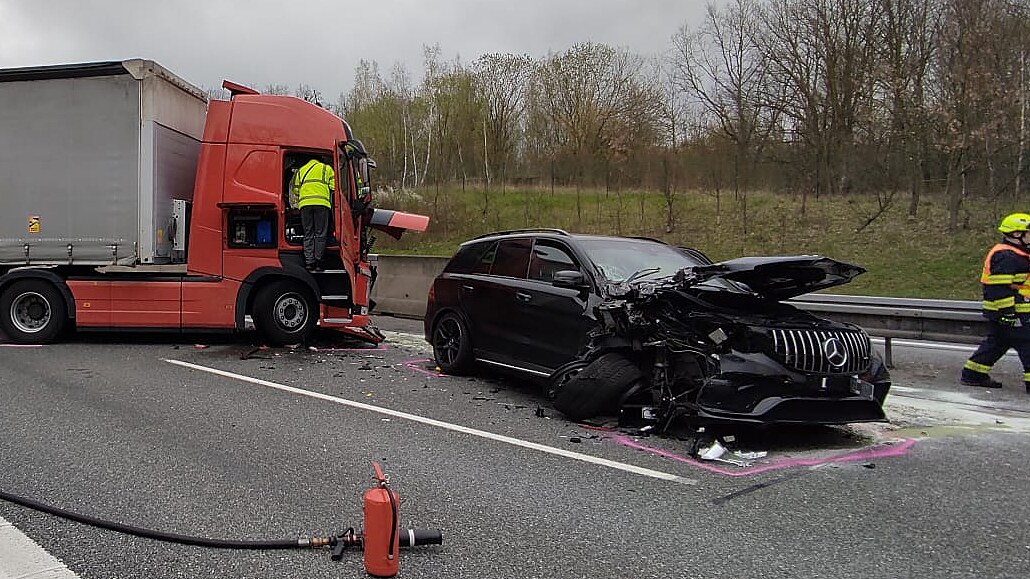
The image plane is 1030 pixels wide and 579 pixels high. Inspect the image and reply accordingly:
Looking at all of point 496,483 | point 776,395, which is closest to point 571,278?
point 776,395

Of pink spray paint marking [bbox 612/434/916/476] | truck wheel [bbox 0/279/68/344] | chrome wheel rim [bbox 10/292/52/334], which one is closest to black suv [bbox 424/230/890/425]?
pink spray paint marking [bbox 612/434/916/476]

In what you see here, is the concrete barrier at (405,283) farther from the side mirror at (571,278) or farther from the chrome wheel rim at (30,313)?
the side mirror at (571,278)

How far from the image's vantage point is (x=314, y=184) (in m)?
9.82

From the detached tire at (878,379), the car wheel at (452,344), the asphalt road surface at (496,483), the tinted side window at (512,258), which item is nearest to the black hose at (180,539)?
the asphalt road surface at (496,483)

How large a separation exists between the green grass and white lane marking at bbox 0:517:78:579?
1702cm

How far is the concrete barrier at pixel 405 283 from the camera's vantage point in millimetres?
14727

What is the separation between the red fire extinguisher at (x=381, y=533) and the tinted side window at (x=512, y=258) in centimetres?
452

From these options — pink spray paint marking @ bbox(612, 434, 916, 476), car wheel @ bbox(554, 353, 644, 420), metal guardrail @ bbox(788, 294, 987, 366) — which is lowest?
pink spray paint marking @ bbox(612, 434, 916, 476)

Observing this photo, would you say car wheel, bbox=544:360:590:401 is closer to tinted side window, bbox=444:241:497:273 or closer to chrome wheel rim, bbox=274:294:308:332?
tinted side window, bbox=444:241:497:273

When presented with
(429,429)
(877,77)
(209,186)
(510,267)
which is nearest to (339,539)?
(429,429)

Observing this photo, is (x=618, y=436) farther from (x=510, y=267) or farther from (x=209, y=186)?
(x=209, y=186)

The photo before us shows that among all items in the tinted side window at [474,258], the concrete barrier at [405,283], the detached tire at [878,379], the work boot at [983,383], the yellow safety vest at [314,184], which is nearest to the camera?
the detached tire at [878,379]

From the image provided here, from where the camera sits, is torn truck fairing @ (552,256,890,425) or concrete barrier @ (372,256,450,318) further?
concrete barrier @ (372,256,450,318)

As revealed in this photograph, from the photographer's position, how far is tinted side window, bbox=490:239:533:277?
7.82m
